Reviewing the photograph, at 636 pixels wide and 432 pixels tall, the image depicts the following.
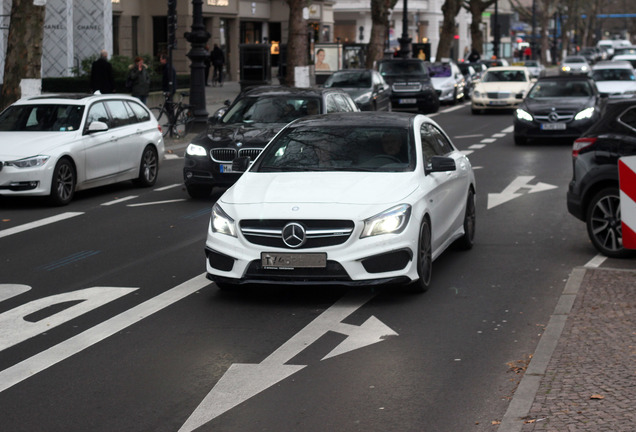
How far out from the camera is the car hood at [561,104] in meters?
26.0

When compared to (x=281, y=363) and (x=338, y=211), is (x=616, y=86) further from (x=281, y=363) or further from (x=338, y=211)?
(x=281, y=363)

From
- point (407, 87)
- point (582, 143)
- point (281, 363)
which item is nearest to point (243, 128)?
point (582, 143)

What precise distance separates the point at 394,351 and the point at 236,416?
A: 174 centimetres

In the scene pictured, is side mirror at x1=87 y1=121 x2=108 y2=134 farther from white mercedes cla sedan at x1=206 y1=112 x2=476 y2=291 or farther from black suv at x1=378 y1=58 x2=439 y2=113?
black suv at x1=378 y1=58 x2=439 y2=113

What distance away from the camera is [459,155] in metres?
12.1

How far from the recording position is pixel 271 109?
17094 mm

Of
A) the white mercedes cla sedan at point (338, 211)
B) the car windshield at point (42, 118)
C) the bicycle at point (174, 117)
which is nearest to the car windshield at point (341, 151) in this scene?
the white mercedes cla sedan at point (338, 211)

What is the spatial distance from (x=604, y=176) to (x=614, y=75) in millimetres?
27930

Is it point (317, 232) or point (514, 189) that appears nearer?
point (317, 232)

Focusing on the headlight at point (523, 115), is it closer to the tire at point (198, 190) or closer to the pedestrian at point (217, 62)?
the tire at point (198, 190)

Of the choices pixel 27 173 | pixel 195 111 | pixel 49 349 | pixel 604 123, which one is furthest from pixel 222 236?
pixel 195 111

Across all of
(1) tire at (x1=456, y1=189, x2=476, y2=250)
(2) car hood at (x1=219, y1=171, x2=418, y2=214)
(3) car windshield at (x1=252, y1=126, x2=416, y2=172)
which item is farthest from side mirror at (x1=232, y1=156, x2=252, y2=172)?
(1) tire at (x1=456, y1=189, x2=476, y2=250)

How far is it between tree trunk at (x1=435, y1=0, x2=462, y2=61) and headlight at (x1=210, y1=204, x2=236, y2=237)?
59.6 metres

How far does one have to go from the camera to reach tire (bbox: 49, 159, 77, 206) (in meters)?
15.9
